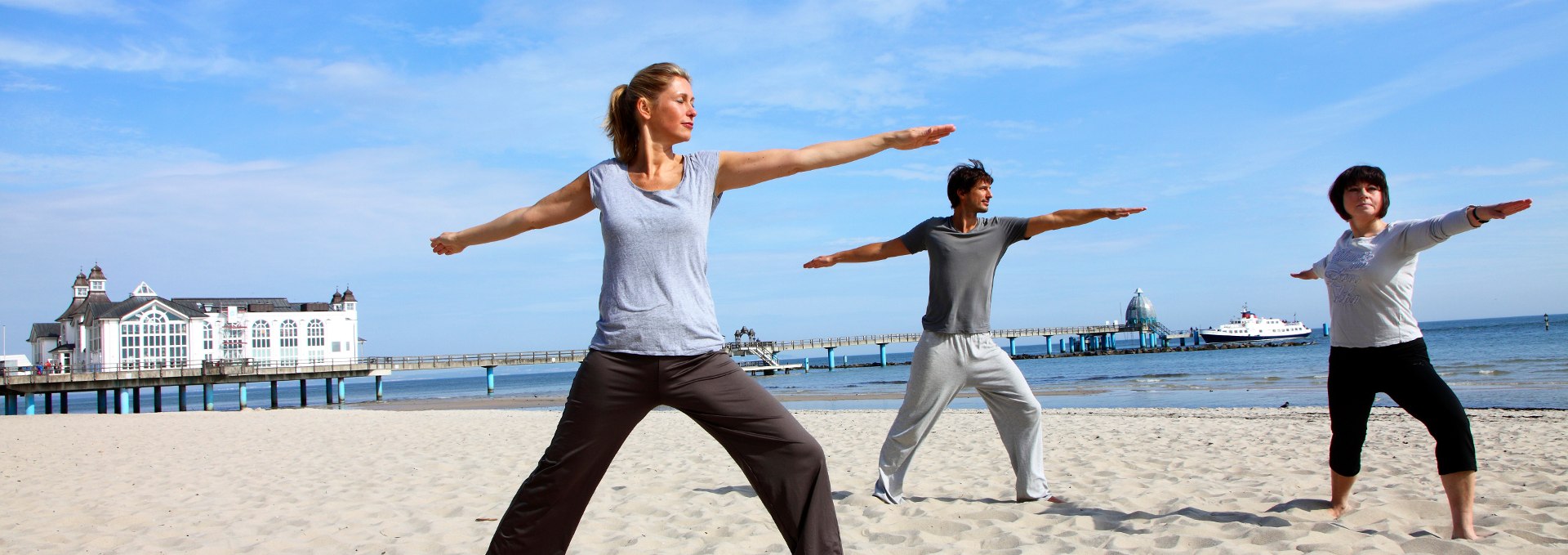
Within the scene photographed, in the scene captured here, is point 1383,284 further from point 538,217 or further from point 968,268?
point 538,217

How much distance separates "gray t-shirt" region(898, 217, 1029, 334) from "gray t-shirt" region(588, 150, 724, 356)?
236cm

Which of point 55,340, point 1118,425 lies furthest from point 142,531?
point 55,340

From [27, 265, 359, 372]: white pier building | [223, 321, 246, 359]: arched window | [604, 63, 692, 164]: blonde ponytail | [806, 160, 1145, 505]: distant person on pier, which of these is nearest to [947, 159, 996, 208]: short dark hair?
[806, 160, 1145, 505]: distant person on pier

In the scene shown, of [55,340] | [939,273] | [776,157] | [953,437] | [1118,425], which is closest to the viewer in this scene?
[776,157]

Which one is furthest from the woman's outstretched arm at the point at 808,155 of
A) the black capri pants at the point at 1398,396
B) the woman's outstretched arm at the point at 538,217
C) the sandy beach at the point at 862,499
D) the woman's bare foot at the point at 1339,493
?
the woman's bare foot at the point at 1339,493

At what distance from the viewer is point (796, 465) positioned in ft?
8.25

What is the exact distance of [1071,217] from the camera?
13.9 feet

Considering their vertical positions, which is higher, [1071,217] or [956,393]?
[1071,217]

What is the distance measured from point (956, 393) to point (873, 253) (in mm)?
807

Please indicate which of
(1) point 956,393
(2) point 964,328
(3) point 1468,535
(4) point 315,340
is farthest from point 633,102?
(4) point 315,340

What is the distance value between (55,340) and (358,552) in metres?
68.7

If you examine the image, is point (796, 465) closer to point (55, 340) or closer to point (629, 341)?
point (629, 341)

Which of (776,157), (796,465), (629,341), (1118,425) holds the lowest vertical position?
(1118,425)

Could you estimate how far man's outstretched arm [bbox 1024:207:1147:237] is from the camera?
4.06m
